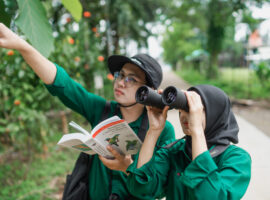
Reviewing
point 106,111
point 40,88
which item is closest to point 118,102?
point 106,111

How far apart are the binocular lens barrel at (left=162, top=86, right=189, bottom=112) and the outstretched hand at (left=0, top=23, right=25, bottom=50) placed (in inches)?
27.4

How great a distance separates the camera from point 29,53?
1.18 metres

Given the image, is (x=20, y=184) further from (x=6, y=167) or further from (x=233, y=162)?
(x=233, y=162)

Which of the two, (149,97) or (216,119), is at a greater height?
(149,97)

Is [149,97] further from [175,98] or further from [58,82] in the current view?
[58,82]

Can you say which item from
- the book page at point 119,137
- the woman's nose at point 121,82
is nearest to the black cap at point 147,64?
the woman's nose at point 121,82

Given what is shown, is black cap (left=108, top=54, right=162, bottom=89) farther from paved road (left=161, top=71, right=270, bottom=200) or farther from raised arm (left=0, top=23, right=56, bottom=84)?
paved road (left=161, top=71, right=270, bottom=200)

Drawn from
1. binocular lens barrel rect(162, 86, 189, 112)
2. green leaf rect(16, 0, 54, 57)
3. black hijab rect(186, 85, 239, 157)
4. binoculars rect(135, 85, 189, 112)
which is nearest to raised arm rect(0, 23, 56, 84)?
green leaf rect(16, 0, 54, 57)

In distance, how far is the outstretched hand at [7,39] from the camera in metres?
1.01

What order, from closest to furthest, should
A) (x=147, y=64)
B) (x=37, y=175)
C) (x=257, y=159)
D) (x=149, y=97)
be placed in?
(x=149, y=97) → (x=147, y=64) → (x=37, y=175) → (x=257, y=159)

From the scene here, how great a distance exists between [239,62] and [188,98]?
12954 millimetres

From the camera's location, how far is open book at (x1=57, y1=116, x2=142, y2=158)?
115cm

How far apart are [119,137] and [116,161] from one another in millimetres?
149

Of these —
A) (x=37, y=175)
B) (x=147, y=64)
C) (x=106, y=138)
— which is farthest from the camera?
(x=37, y=175)
